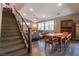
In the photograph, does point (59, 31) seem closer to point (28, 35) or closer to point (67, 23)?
point (67, 23)

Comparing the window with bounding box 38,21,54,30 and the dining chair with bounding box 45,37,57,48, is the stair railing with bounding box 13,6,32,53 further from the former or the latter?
the dining chair with bounding box 45,37,57,48

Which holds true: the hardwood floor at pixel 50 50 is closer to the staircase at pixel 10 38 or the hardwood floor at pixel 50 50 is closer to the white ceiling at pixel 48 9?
the staircase at pixel 10 38

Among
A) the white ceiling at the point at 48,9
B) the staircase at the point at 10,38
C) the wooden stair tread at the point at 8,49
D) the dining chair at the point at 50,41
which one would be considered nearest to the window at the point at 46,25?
the white ceiling at the point at 48,9

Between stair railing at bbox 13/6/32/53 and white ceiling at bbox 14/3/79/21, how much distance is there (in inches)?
4.3

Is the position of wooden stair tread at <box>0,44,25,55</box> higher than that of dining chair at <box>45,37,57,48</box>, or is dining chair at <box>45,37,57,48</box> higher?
dining chair at <box>45,37,57,48</box>

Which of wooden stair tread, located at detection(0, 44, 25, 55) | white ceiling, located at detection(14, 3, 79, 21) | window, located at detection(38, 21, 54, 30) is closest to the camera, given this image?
wooden stair tread, located at detection(0, 44, 25, 55)

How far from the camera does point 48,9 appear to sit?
2.08 meters

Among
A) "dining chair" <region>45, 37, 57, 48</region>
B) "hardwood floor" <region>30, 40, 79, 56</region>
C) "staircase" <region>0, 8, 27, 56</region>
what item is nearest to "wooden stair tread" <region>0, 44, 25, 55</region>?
"staircase" <region>0, 8, 27, 56</region>

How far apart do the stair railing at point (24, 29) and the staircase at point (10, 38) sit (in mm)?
81

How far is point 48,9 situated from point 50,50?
101 centimetres

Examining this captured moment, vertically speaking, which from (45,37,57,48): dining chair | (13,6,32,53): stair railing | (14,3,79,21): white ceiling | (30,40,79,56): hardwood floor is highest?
(14,3,79,21): white ceiling

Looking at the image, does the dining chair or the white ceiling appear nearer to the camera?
the white ceiling

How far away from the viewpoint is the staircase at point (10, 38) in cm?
193

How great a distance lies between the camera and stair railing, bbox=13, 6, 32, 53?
2039 millimetres
